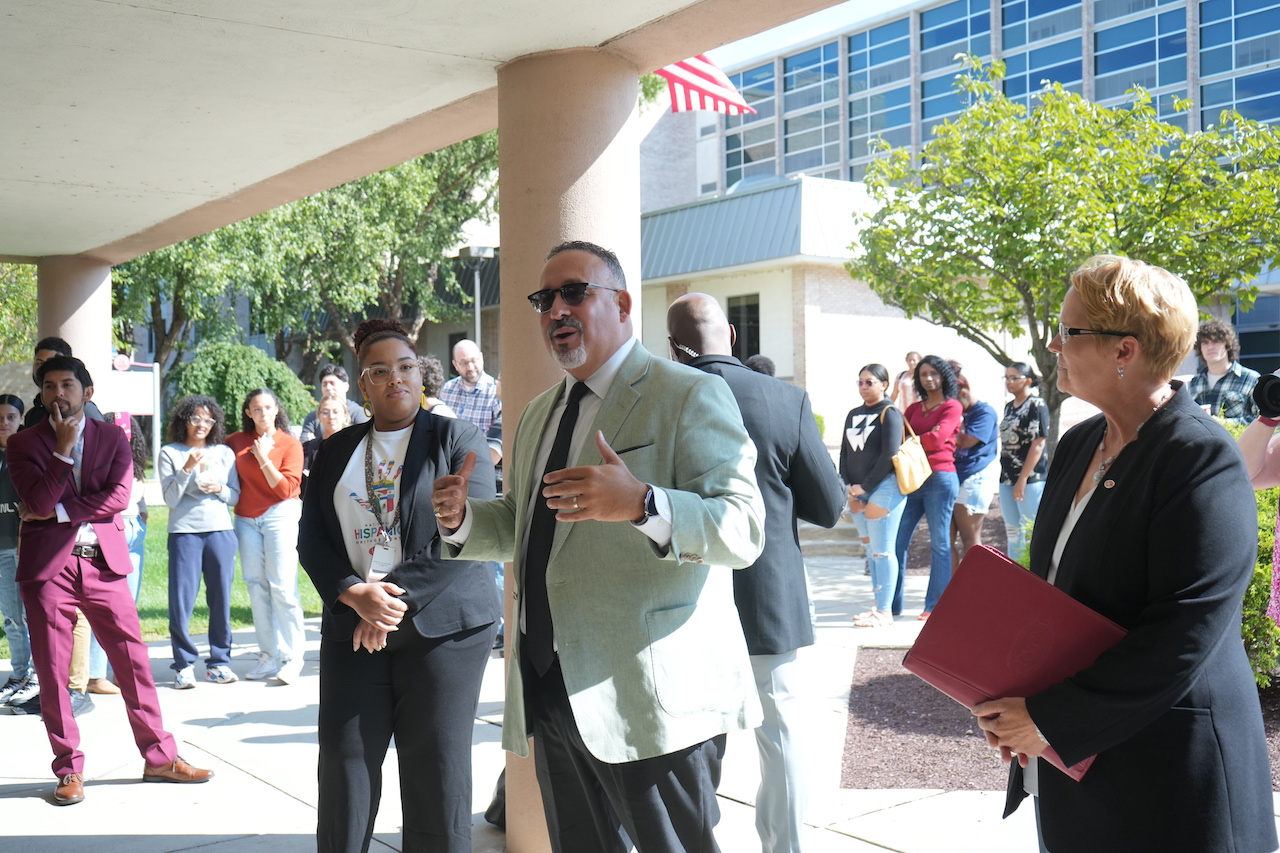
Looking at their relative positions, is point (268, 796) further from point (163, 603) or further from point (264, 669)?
point (163, 603)

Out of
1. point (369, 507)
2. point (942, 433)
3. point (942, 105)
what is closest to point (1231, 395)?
point (942, 433)

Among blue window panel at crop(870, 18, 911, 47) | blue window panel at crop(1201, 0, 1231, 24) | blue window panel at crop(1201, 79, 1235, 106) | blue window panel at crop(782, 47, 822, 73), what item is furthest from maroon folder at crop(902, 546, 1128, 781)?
blue window panel at crop(782, 47, 822, 73)

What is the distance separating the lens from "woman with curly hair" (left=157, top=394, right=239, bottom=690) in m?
7.74

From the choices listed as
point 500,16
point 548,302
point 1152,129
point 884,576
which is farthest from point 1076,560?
point 1152,129

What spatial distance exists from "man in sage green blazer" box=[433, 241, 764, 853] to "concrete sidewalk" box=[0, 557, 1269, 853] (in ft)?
6.11

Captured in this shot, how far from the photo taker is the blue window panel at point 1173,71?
45.3 meters

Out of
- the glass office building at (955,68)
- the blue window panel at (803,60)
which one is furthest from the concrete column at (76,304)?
the blue window panel at (803,60)

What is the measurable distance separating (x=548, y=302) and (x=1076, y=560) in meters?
1.44

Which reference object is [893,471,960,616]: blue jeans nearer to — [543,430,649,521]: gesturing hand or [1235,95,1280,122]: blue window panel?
[543,430,649,521]: gesturing hand

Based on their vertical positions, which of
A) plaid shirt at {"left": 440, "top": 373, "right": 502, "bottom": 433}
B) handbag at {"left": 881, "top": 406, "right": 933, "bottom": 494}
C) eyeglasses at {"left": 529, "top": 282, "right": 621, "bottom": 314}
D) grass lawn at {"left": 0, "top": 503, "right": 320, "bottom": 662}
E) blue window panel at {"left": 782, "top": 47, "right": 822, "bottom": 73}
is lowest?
grass lawn at {"left": 0, "top": 503, "right": 320, "bottom": 662}

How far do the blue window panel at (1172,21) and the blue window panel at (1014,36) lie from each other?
6.62m

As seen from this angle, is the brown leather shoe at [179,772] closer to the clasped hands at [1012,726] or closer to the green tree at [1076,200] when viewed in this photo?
the clasped hands at [1012,726]

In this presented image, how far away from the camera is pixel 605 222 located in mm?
4309

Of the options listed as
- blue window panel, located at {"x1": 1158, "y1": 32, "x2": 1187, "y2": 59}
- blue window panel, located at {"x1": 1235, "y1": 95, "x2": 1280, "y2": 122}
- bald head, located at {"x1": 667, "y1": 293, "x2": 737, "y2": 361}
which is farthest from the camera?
blue window panel, located at {"x1": 1158, "y1": 32, "x2": 1187, "y2": 59}
